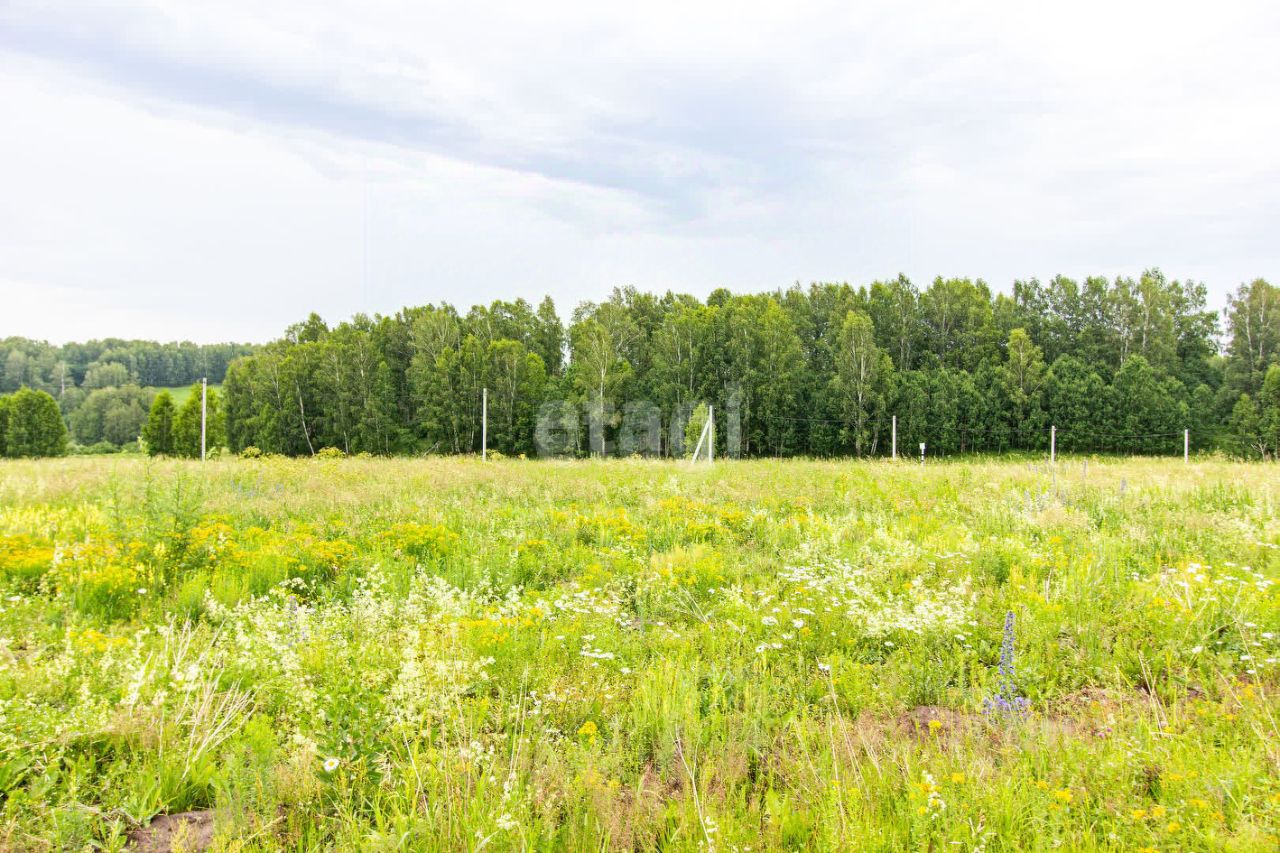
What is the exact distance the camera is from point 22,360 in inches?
2694

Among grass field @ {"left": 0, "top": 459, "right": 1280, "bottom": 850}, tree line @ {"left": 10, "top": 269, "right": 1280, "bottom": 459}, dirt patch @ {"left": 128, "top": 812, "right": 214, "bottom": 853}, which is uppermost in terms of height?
tree line @ {"left": 10, "top": 269, "right": 1280, "bottom": 459}

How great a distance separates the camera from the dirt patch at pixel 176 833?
8.09 ft

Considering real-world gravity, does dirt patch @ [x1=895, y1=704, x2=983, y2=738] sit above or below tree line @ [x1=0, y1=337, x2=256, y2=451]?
below

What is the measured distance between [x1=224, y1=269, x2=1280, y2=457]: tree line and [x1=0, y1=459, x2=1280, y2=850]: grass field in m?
35.0

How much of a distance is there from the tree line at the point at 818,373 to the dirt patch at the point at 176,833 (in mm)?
38938

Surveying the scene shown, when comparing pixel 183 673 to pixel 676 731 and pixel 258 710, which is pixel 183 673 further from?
pixel 676 731

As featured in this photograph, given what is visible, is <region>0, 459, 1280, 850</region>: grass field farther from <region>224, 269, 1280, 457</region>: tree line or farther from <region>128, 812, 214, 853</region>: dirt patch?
<region>224, 269, 1280, 457</region>: tree line

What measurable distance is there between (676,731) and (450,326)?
171 feet

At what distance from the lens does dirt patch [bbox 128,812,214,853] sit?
97.0 inches

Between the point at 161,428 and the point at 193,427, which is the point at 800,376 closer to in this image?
the point at 193,427

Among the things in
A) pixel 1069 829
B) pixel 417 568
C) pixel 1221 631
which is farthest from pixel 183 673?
pixel 1221 631

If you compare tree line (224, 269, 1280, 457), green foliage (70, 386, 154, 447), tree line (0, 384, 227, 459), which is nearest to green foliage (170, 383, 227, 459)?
tree line (0, 384, 227, 459)

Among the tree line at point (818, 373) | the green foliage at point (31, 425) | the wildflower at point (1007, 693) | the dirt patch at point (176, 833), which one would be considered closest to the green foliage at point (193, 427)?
the tree line at point (818, 373)

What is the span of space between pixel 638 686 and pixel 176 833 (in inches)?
89.3
